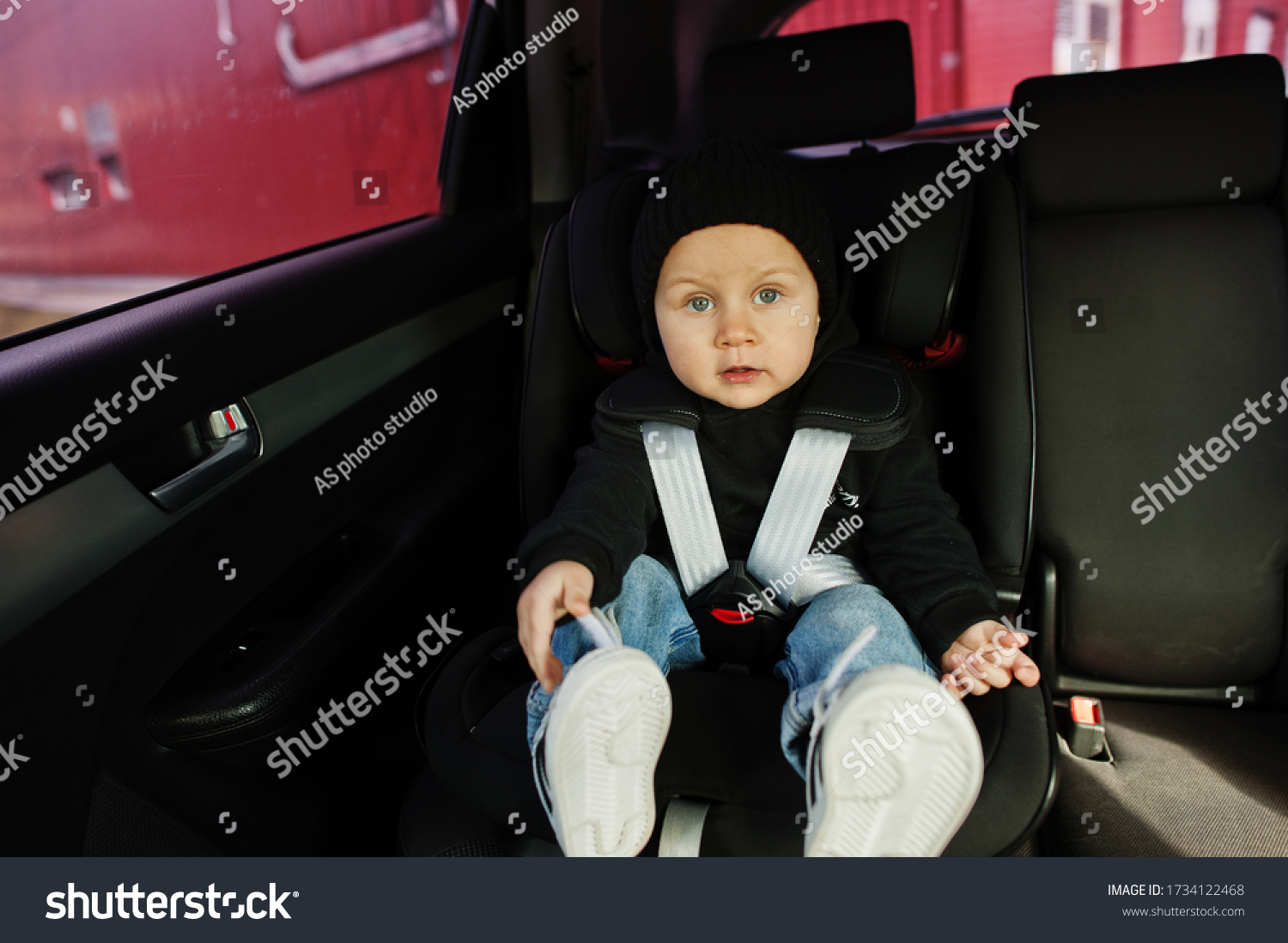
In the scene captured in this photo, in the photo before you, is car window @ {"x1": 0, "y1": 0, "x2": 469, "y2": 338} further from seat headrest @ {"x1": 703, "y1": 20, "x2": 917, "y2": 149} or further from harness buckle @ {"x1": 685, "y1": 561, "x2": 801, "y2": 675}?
harness buckle @ {"x1": 685, "y1": 561, "x2": 801, "y2": 675}

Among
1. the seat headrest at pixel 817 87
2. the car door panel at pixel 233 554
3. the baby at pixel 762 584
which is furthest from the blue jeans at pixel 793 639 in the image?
the seat headrest at pixel 817 87

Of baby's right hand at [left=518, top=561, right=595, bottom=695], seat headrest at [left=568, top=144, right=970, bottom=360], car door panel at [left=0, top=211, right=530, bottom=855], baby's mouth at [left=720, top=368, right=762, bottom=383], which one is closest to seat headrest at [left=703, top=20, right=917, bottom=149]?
seat headrest at [left=568, top=144, right=970, bottom=360]

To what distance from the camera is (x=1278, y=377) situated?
4.66ft

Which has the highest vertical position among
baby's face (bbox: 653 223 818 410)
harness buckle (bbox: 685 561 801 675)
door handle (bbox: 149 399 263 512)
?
baby's face (bbox: 653 223 818 410)

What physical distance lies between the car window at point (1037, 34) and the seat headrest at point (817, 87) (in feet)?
1.78

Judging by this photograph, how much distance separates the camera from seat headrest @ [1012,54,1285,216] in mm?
1353

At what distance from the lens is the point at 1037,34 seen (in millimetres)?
2141

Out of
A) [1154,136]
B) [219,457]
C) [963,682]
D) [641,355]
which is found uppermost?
[1154,136]

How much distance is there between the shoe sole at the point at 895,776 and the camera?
787 millimetres

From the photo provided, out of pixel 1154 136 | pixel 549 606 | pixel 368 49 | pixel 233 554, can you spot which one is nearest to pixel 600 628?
pixel 549 606

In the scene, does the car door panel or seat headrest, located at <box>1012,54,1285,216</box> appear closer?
the car door panel

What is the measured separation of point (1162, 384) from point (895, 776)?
1.05 m

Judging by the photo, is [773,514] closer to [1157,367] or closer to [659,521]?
[659,521]

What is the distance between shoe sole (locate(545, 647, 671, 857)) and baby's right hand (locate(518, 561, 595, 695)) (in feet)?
0.23
